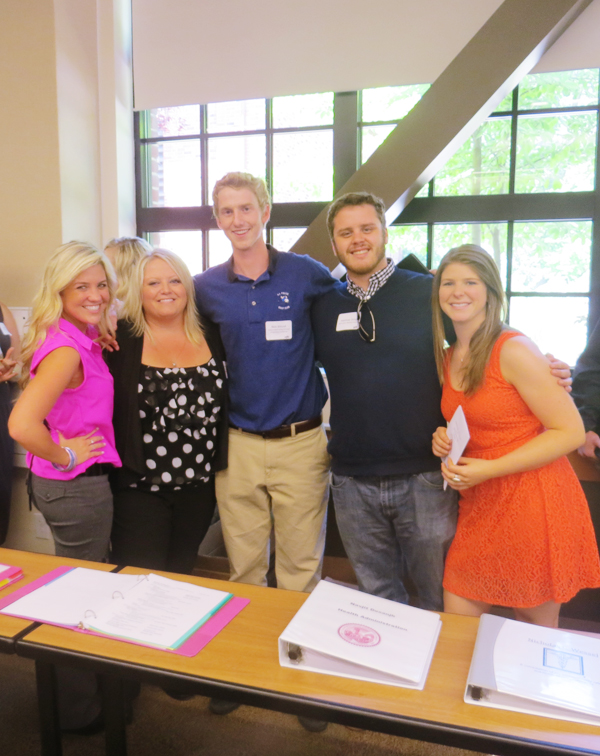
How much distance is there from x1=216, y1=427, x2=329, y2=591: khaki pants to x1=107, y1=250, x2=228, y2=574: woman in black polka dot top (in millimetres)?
93

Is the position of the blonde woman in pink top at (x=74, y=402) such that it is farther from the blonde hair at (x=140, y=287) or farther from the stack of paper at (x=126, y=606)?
the stack of paper at (x=126, y=606)

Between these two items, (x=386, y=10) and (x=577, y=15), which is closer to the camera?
(x=577, y=15)

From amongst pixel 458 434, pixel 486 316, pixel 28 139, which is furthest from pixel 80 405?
pixel 28 139

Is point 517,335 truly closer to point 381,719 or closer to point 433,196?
point 381,719

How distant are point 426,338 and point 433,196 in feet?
5.53

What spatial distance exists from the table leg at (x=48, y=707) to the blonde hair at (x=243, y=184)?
153cm

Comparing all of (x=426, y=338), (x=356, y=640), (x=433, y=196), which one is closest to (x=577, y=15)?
(x=433, y=196)

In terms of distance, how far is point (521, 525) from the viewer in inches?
61.7

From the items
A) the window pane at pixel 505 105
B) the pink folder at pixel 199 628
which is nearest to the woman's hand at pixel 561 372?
the pink folder at pixel 199 628

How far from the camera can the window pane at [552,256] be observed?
118 inches

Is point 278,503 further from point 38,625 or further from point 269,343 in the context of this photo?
point 38,625

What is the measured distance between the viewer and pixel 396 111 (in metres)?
3.22

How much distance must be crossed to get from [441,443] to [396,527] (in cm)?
38

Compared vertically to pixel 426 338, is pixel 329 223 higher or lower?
higher
